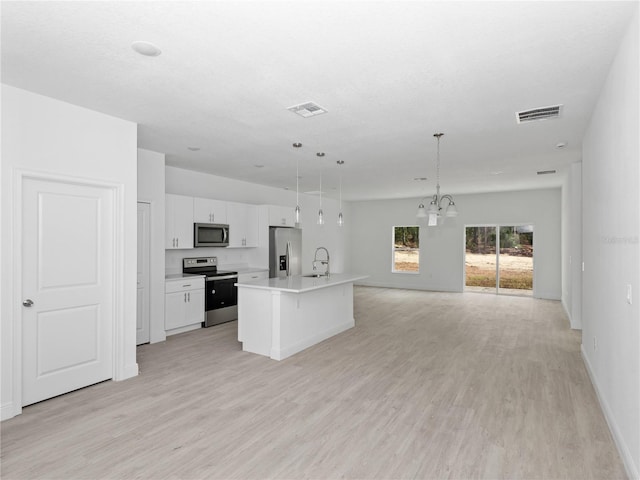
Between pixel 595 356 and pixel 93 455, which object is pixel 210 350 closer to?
pixel 93 455

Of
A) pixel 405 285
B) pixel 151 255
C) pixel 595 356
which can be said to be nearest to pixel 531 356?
pixel 595 356

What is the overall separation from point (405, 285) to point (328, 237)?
270 cm

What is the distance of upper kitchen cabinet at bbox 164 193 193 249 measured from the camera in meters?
5.80

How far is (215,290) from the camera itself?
20.4 ft

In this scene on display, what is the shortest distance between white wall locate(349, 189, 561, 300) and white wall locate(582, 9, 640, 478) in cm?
592

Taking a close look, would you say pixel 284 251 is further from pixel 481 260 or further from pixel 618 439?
pixel 618 439

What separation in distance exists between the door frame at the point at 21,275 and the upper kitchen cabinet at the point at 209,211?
2381 mm

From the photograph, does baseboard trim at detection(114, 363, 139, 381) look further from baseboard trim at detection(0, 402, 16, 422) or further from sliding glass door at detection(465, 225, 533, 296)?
sliding glass door at detection(465, 225, 533, 296)

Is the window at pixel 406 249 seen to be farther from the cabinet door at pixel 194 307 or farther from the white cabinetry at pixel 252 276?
the cabinet door at pixel 194 307

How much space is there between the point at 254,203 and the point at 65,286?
16.0 feet

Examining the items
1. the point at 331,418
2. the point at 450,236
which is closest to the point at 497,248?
the point at 450,236

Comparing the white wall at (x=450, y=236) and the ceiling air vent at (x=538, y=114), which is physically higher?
the ceiling air vent at (x=538, y=114)

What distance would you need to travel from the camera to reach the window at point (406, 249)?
1090cm

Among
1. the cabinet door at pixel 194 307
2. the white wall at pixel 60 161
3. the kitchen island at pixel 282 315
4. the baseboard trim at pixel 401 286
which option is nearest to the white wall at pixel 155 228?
the cabinet door at pixel 194 307
